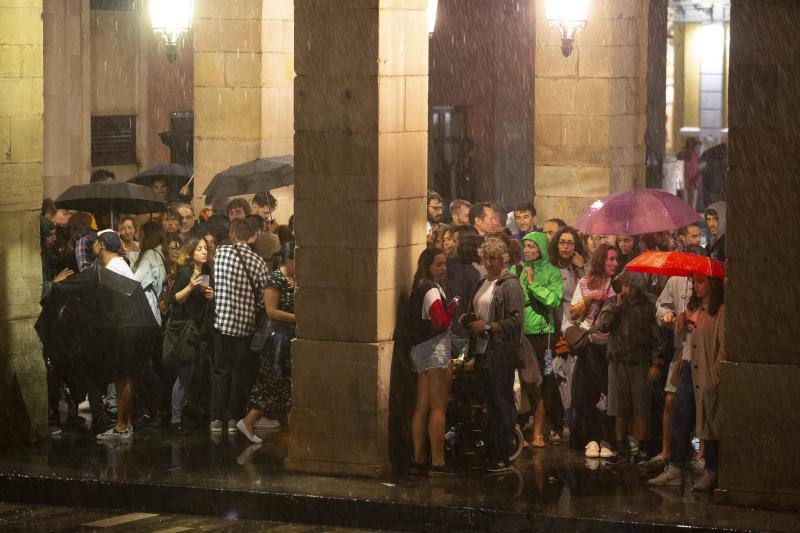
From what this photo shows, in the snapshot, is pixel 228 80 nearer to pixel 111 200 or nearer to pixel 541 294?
pixel 111 200

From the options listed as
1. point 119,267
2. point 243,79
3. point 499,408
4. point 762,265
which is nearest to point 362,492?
point 499,408

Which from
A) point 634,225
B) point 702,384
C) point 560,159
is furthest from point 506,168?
point 702,384

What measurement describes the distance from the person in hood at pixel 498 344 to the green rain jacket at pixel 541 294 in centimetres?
92

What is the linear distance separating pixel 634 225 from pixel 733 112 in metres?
2.80

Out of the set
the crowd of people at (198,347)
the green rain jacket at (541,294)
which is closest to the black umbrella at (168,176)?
the crowd of people at (198,347)

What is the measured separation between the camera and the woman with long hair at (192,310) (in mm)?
15992

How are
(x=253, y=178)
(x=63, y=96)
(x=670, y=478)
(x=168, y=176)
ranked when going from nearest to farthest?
(x=670, y=478)
(x=253, y=178)
(x=168, y=176)
(x=63, y=96)

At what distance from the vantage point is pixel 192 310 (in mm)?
16047

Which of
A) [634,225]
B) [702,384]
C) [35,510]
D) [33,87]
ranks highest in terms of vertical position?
[33,87]

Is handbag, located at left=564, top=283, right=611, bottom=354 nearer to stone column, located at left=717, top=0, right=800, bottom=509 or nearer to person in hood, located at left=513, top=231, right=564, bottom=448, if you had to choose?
person in hood, located at left=513, top=231, right=564, bottom=448

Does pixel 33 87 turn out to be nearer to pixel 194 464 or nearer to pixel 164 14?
pixel 194 464

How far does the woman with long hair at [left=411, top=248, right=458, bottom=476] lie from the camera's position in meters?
14.0

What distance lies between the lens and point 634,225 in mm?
15648

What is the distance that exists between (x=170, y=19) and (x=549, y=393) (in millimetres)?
7007
